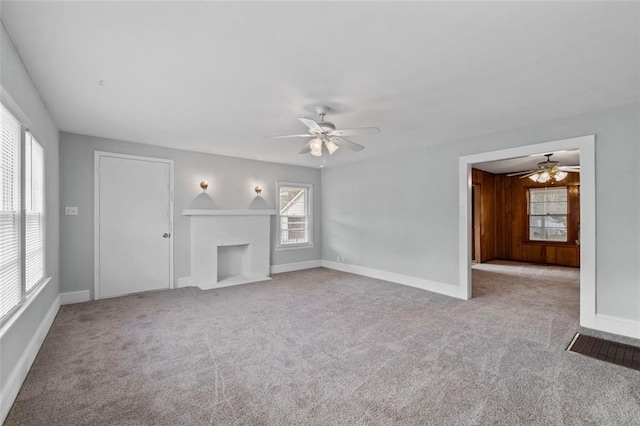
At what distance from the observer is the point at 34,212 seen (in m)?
2.87

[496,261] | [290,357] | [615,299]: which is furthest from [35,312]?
[496,261]

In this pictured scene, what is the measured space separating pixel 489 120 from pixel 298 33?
2823 mm

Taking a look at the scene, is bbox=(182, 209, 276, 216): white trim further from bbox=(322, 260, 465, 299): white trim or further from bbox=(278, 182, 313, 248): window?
bbox=(322, 260, 465, 299): white trim

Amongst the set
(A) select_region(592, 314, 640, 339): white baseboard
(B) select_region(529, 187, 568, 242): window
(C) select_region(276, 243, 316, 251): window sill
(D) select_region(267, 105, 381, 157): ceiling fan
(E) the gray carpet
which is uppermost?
(D) select_region(267, 105, 381, 157): ceiling fan

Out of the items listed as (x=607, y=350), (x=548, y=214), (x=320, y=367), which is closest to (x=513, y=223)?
(x=548, y=214)

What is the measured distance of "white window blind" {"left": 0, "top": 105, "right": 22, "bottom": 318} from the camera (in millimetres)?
1983

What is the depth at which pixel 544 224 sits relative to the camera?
7637 mm

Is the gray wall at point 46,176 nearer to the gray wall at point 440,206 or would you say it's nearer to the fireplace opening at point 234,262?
the fireplace opening at point 234,262

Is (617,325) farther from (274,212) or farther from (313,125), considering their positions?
(274,212)

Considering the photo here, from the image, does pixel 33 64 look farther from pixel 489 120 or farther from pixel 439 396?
pixel 489 120

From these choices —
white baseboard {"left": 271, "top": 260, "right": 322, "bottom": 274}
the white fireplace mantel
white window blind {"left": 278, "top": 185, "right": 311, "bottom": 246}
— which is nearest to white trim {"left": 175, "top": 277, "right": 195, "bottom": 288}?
the white fireplace mantel

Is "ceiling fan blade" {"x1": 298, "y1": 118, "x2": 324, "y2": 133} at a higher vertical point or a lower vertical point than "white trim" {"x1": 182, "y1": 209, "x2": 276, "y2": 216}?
higher

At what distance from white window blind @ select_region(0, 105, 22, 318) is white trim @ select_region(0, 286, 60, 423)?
1.46 ft

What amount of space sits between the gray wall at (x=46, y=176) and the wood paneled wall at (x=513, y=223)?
790 cm
